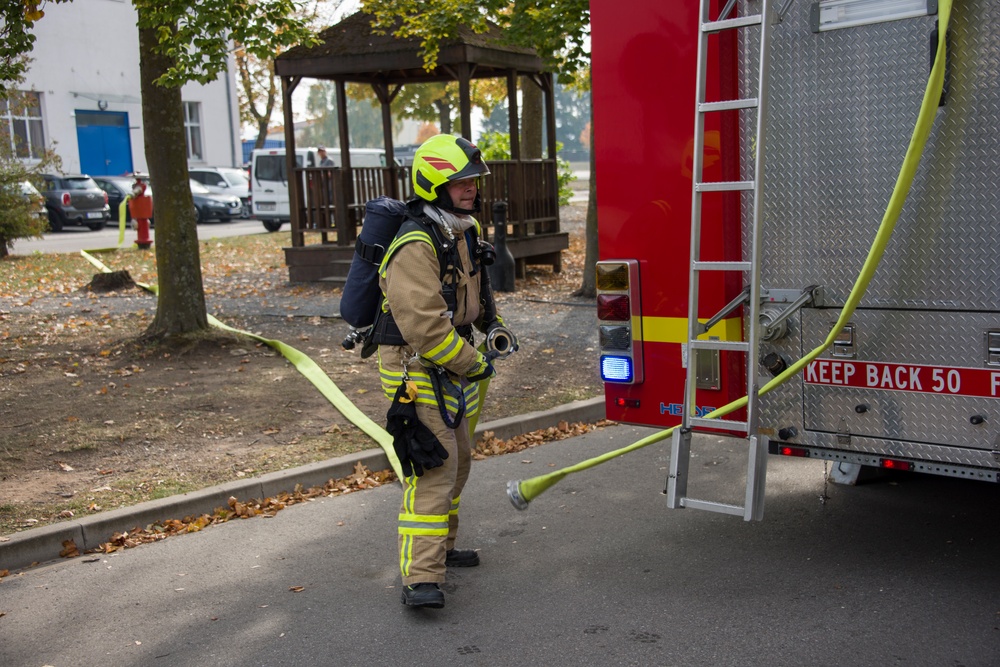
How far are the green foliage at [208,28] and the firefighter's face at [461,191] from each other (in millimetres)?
4332

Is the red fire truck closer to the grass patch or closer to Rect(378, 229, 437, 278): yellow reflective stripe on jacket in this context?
Rect(378, 229, 437, 278): yellow reflective stripe on jacket

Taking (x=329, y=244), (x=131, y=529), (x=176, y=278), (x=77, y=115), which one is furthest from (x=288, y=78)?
(x=77, y=115)

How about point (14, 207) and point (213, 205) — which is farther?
point (213, 205)

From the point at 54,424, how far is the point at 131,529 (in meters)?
2.03

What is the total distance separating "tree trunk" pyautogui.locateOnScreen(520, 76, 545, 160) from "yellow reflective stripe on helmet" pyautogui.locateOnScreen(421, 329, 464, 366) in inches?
560

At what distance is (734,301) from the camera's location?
4.32 meters

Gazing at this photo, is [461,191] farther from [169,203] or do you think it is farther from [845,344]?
[169,203]

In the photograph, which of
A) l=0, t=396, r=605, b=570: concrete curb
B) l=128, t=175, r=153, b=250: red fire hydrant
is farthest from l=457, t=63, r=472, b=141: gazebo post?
l=128, t=175, r=153, b=250: red fire hydrant

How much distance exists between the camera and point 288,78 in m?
15.4

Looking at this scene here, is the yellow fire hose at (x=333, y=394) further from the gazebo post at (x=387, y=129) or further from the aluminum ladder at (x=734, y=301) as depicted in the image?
the gazebo post at (x=387, y=129)

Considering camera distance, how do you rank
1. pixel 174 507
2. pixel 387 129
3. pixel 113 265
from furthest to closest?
pixel 113 265 < pixel 387 129 < pixel 174 507

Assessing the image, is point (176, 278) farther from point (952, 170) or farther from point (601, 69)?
point (952, 170)

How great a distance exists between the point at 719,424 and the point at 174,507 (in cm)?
315

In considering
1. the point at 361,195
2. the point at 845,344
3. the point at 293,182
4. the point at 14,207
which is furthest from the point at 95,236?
the point at 845,344
